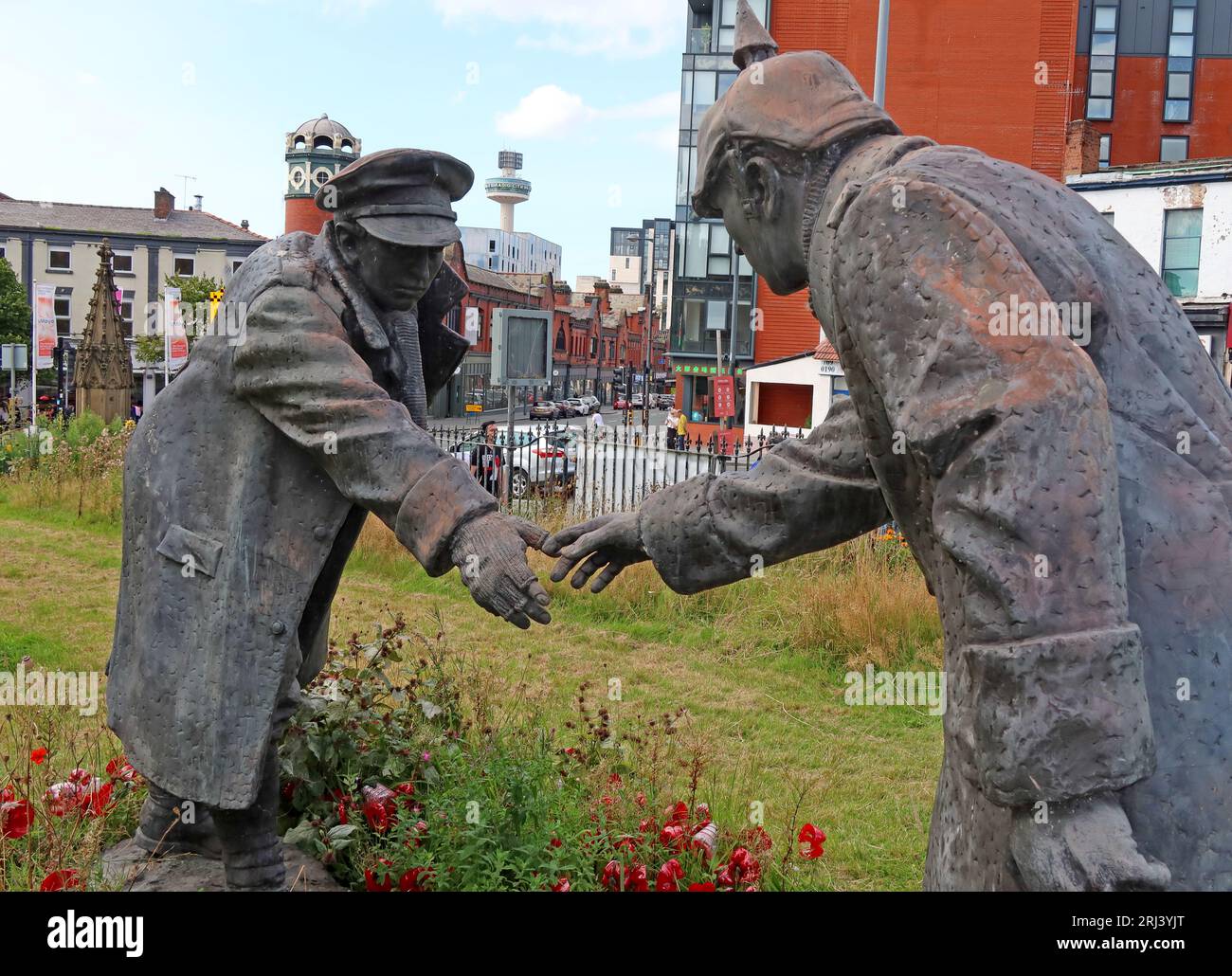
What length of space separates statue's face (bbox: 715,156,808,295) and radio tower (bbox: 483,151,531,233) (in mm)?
Answer: 115694

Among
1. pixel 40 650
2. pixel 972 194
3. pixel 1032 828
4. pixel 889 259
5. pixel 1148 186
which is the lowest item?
pixel 40 650

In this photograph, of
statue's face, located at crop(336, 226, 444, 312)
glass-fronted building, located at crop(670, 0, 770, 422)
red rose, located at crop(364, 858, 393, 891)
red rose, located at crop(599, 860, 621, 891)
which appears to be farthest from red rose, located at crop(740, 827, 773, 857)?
glass-fronted building, located at crop(670, 0, 770, 422)

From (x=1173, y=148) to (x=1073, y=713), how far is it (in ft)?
172

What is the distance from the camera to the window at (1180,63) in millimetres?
45938

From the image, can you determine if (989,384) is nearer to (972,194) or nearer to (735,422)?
(972,194)

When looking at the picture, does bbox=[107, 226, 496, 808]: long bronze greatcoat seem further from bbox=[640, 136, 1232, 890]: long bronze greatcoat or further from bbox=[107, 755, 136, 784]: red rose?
bbox=[107, 755, 136, 784]: red rose

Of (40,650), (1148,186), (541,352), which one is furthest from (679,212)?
(40,650)

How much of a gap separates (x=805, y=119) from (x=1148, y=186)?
27.5 metres

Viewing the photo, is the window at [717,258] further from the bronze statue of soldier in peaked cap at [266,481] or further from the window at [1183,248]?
the bronze statue of soldier in peaked cap at [266,481]

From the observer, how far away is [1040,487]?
155 centimetres

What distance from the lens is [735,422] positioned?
39250 mm

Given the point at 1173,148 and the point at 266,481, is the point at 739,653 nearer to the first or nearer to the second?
the point at 266,481

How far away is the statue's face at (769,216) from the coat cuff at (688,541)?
585 mm

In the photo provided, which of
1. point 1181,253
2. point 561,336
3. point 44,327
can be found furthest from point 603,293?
point 44,327
